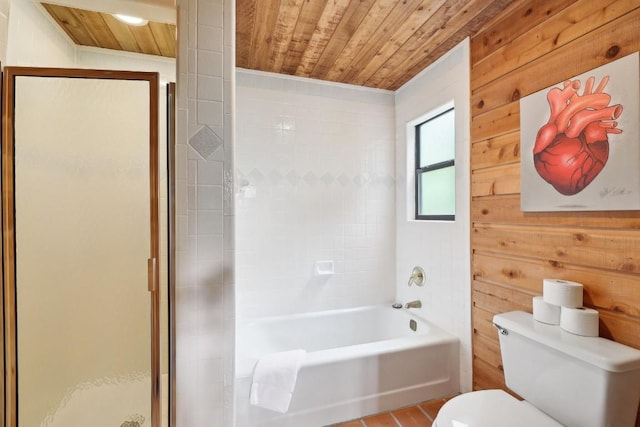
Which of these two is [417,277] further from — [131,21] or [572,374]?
[131,21]

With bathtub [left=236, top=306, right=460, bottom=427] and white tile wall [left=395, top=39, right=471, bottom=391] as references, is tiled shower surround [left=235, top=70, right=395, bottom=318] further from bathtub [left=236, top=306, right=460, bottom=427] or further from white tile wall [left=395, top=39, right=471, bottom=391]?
bathtub [left=236, top=306, right=460, bottom=427]

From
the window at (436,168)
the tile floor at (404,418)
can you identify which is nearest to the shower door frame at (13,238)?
the tile floor at (404,418)

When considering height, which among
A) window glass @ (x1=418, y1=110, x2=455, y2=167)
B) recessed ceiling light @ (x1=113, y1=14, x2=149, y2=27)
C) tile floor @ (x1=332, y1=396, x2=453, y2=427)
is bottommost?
tile floor @ (x1=332, y1=396, x2=453, y2=427)

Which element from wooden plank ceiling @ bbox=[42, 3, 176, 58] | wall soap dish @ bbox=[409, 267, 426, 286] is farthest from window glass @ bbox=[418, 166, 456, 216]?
wooden plank ceiling @ bbox=[42, 3, 176, 58]

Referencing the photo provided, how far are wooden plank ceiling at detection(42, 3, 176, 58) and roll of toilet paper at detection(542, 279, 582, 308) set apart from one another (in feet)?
7.63

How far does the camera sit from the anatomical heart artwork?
1079 millimetres

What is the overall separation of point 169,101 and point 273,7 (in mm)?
897

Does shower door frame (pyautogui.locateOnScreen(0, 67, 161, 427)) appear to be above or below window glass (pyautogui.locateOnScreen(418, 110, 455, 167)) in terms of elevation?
below

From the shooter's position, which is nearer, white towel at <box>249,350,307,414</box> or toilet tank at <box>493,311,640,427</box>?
toilet tank at <box>493,311,640,427</box>

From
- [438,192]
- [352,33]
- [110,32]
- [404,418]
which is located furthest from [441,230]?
[110,32]

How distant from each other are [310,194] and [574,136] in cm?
171

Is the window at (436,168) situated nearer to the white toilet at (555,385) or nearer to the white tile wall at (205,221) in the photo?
the white toilet at (555,385)

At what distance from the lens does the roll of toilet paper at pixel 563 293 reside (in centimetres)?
121

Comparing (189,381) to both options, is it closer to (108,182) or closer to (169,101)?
(108,182)
